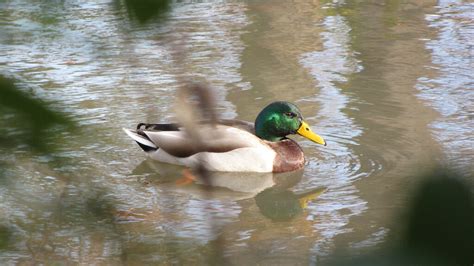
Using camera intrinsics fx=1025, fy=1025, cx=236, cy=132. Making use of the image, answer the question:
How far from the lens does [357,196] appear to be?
661cm

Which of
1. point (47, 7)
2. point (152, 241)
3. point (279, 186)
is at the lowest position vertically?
point (279, 186)

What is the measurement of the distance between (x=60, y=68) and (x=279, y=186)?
3240 mm

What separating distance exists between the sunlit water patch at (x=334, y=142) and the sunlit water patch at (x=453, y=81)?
0.68 meters

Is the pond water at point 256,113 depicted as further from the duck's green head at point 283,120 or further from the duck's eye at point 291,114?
the duck's eye at point 291,114

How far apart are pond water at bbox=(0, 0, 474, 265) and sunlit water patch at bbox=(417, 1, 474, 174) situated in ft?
0.07

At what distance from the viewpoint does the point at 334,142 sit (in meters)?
7.80

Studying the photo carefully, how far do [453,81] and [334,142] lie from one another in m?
1.82

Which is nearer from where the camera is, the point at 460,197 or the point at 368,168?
the point at 460,197

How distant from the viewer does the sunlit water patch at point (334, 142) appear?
6.30 meters

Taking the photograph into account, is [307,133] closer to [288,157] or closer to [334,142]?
[334,142]

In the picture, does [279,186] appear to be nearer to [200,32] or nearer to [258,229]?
[258,229]

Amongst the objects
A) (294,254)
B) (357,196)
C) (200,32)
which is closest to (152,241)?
(294,254)

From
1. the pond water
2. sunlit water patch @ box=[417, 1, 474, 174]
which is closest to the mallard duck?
the pond water

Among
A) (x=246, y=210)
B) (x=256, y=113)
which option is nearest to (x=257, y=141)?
(x=256, y=113)
